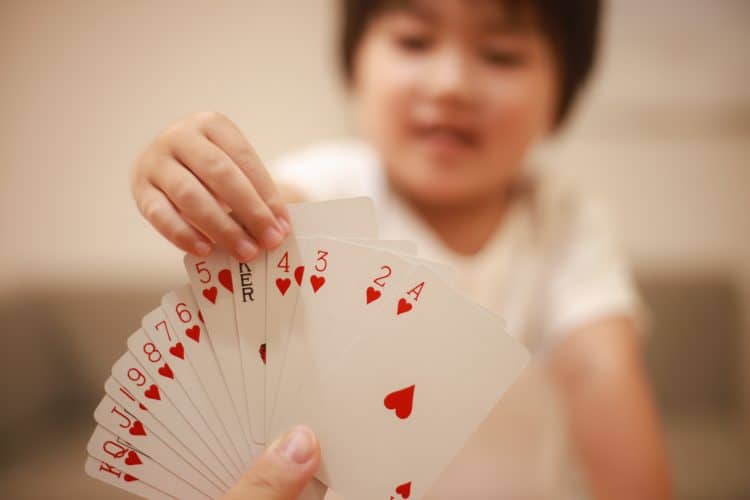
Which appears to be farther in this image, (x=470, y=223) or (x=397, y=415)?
(x=470, y=223)

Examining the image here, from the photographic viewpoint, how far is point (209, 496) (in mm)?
401

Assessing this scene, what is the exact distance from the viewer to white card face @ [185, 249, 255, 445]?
1.25 feet

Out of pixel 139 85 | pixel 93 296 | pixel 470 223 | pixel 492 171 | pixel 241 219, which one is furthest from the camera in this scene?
pixel 93 296

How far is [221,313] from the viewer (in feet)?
1.27

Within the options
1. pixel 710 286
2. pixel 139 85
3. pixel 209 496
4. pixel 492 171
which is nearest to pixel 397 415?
pixel 209 496

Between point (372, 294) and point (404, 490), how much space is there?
168 millimetres

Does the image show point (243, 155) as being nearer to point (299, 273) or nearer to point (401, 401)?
point (299, 273)

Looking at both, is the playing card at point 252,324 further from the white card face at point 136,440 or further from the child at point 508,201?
the child at point 508,201

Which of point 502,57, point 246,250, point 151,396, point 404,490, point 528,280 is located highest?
point 502,57

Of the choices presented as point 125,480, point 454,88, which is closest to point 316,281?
point 125,480

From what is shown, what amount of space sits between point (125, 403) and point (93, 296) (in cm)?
128

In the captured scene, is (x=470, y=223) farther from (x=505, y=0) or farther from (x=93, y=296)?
(x=93, y=296)

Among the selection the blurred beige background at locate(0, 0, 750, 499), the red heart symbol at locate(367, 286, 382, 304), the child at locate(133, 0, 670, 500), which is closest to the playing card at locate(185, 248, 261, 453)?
the red heart symbol at locate(367, 286, 382, 304)

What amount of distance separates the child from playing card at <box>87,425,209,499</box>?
0.50 m
